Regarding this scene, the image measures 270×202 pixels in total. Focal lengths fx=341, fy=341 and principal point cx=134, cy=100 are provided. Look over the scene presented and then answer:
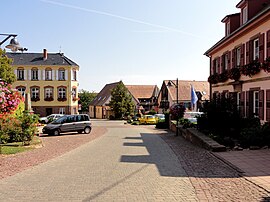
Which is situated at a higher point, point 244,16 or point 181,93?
point 244,16

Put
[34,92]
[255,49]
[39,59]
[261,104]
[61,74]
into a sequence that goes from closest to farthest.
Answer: [261,104], [255,49], [34,92], [61,74], [39,59]

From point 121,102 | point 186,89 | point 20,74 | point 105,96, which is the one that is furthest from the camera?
point 105,96

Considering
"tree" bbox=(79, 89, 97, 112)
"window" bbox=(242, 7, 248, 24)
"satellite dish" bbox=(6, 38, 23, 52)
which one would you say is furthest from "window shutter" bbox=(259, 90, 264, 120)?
"tree" bbox=(79, 89, 97, 112)

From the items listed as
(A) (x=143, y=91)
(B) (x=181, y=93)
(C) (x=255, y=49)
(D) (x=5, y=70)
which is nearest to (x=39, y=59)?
(D) (x=5, y=70)

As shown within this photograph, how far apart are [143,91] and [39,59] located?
102 feet

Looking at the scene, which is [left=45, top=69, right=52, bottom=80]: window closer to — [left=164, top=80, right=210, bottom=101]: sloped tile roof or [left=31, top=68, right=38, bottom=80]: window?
[left=31, top=68, right=38, bottom=80]: window

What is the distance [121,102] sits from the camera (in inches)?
2618

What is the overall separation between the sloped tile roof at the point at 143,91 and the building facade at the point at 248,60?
184 ft

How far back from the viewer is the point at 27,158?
13078 millimetres

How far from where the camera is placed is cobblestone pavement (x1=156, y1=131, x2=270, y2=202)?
23.0ft

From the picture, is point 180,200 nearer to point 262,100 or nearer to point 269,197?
point 269,197

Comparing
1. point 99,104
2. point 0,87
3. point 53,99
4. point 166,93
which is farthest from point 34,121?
point 99,104

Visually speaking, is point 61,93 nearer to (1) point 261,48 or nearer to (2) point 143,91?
(2) point 143,91

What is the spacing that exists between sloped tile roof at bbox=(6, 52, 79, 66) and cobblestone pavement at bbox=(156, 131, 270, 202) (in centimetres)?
4979
